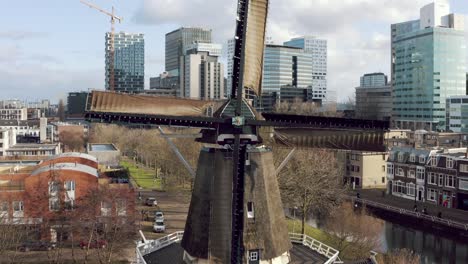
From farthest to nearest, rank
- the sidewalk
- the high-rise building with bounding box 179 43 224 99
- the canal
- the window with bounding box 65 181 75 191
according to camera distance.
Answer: the high-rise building with bounding box 179 43 224 99 → the sidewalk → the window with bounding box 65 181 75 191 → the canal

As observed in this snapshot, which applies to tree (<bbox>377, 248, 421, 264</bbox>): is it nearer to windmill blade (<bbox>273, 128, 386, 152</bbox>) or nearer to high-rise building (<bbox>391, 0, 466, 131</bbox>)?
windmill blade (<bbox>273, 128, 386, 152</bbox>)

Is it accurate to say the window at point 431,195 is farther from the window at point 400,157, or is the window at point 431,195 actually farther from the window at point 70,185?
the window at point 70,185

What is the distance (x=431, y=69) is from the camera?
125 metres

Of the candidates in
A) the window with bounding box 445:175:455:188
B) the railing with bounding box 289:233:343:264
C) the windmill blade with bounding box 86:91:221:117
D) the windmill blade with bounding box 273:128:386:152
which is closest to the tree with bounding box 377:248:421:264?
the railing with bounding box 289:233:343:264

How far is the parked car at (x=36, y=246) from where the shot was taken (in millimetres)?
35781

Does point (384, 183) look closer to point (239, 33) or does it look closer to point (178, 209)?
point (178, 209)

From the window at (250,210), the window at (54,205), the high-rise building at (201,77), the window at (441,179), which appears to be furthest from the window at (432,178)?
the high-rise building at (201,77)

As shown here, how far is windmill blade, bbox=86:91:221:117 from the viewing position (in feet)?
63.0

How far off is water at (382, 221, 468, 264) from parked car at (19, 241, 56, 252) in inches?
988

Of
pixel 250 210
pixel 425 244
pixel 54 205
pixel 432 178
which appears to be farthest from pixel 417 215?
pixel 250 210

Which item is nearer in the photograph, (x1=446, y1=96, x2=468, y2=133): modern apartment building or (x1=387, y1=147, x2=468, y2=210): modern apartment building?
(x1=387, y1=147, x2=468, y2=210): modern apartment building

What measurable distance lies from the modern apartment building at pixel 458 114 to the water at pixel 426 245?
68484mm

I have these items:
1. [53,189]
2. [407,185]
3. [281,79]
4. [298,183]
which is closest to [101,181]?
[53,189]

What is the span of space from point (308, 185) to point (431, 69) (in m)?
94.2
